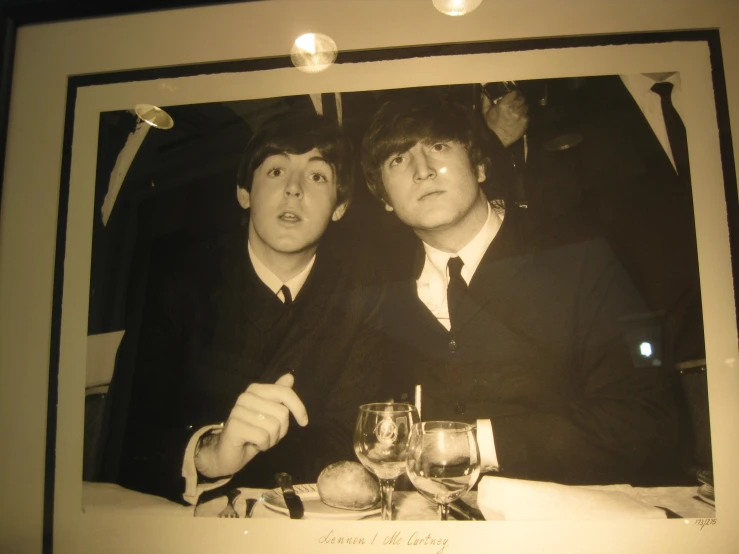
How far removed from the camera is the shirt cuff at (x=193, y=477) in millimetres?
957

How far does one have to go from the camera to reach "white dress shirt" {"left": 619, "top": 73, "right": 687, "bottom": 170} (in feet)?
3.18

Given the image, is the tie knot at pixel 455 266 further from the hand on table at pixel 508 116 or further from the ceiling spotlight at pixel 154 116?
the ceiling spotlight at pixel 154 116

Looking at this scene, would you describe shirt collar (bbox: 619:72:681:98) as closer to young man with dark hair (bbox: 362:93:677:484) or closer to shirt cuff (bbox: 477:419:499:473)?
young man with dark hair (bbox: 362:93:677:484)

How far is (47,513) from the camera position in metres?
0.98

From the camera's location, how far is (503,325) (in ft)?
3.10

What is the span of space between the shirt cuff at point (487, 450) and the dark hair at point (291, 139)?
0.59 meters

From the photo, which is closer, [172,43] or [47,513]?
[47,513]

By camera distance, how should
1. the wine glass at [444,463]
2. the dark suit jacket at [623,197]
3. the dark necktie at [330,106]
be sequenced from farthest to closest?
the dark necktie at [330,106], the dark suit jacket at [623,197], the wine glass at [444,463]

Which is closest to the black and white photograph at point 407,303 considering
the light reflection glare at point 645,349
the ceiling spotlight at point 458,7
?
the light reflection glare at point 645,349

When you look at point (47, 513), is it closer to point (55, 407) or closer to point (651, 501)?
point (55, 407)

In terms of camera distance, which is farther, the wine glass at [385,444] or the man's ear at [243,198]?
the man's ear at [243,198]

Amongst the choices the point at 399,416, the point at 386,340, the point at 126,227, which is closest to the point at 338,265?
the point at 386,340

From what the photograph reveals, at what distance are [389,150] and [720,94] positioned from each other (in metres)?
0.65

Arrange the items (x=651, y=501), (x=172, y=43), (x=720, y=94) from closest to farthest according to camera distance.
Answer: (x=651, y=501)
(x=720, y=94)
(x=172, y=43)
